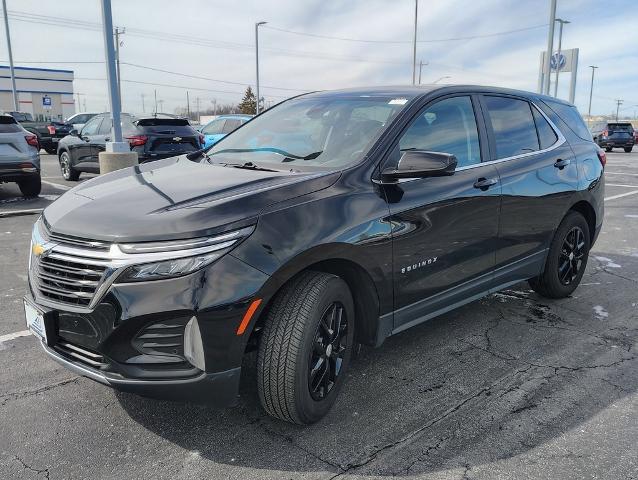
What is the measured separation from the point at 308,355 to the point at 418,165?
46.1 inches

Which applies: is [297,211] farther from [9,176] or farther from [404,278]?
[9,176]

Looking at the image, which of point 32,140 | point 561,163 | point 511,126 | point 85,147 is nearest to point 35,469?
point 511,126

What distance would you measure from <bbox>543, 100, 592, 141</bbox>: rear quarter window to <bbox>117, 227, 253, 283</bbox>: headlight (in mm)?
3634

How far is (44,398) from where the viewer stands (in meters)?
3.12

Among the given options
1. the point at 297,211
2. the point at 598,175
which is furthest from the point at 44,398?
the point at 598,175

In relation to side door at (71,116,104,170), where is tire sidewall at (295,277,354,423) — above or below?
below

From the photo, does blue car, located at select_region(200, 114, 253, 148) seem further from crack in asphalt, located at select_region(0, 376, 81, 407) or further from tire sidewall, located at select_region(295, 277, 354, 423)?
tire sidewall, located at select_region(295, 277, 354, 423)

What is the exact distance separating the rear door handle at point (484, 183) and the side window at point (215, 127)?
12242 mm

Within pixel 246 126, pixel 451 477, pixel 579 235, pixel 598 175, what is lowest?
pixel 451 477

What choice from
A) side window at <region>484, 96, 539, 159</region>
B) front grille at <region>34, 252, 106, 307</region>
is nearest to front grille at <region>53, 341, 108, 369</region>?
front grille at <region>34, 252, 106, 307</region>

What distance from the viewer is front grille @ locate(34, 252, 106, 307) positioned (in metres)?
2.40

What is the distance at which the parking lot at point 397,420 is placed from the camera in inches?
99.7

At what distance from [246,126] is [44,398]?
2323 millimetres

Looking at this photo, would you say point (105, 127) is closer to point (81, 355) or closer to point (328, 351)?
point (81, 355)
